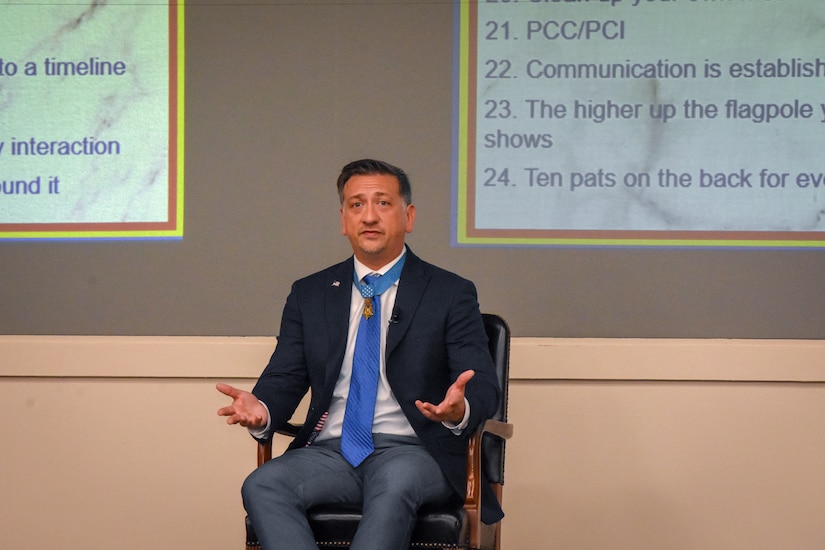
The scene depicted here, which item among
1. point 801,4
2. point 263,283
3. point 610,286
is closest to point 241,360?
point 263,283

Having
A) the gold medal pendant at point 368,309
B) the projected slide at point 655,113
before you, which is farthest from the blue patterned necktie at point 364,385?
the projected slide at point 655,113

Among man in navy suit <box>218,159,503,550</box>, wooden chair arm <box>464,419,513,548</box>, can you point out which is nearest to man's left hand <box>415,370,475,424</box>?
man in navy suit <box>218,159,503,550</box>

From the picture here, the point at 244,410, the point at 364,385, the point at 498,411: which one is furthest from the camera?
the point at 498,411

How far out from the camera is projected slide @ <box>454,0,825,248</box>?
356cm

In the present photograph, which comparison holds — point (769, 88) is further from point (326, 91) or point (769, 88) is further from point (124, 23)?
point (124, 23)

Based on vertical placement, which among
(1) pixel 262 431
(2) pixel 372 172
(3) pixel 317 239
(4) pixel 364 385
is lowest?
(1) pixel 262 431

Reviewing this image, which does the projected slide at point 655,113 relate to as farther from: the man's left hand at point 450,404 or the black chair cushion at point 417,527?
the black chair cushion at point 417,527

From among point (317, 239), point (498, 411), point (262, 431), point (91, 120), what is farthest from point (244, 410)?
point (91, 120)

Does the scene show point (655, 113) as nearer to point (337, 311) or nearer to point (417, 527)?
point (337, 311)

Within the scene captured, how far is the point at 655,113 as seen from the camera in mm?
3570

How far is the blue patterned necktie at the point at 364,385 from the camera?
9.05 ft

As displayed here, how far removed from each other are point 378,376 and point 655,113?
1.54m

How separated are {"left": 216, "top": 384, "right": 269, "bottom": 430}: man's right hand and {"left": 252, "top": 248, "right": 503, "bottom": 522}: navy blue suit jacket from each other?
3.3 inches

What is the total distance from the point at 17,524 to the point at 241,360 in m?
1.09
